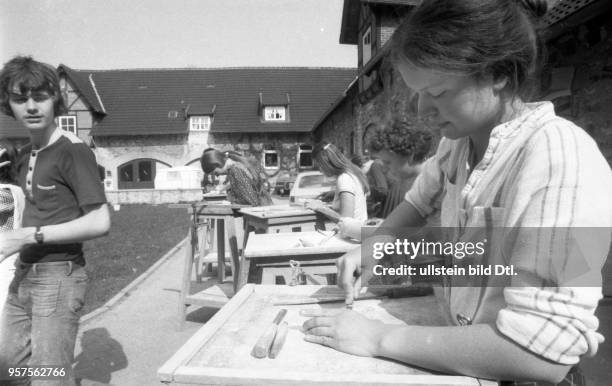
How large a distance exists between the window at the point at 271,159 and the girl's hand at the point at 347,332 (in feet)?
92.3

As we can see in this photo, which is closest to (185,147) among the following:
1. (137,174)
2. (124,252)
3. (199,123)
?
(199,123)

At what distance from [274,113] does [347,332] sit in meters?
29.2

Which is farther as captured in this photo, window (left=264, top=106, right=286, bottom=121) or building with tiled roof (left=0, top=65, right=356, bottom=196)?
window (left=264, top=106, right=286, bottom=121)

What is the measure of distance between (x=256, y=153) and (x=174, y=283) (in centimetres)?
2287

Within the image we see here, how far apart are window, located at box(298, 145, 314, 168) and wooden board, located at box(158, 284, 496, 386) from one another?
91.6ft

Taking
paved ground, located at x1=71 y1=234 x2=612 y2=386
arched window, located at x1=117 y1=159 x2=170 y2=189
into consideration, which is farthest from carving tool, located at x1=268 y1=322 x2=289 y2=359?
arched window, located at x1=117 y1=159 x2=170 y2=189

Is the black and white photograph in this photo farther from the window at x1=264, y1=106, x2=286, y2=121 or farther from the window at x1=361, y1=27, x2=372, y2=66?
the window at x1=264, y1=106, x2=286, y2=121

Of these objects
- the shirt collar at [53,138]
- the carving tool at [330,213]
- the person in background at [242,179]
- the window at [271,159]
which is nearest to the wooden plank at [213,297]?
the person in background at [242,179]

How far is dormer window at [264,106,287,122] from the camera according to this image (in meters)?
29.4

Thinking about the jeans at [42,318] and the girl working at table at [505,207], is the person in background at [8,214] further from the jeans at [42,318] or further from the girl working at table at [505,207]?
the girl working at table at [505,207]

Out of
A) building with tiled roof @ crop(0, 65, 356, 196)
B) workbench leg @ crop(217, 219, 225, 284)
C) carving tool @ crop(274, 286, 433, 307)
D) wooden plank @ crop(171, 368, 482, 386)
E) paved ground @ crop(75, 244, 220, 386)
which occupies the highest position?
building with tiled roof @ crop(0, 65, 356, 196)

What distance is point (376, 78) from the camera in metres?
12.6

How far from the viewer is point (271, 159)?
2942 centimetres

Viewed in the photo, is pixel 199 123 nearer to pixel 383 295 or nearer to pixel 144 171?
pixel 144 171
